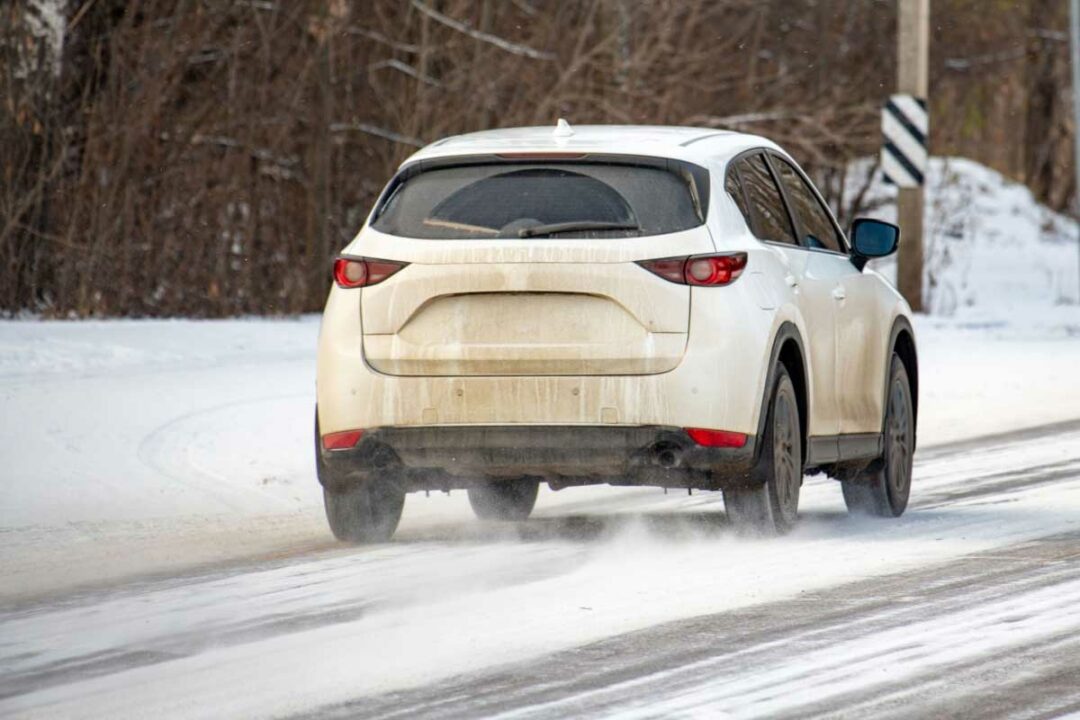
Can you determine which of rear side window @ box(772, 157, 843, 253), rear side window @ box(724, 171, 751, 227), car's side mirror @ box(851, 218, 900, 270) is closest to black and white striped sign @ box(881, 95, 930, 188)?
rear side window @ box(772, 157, 843, 253)

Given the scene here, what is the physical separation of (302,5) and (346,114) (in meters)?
1.17

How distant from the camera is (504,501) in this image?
10.4 m

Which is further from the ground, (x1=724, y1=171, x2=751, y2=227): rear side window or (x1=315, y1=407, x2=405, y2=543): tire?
(x1=724, y1=171, x2=751, y2=227): rear side window

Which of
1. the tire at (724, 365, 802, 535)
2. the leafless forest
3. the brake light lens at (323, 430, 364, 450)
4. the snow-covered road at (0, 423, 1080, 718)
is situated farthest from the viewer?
the leafless forest

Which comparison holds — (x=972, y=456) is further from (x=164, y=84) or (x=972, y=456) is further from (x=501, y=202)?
(x=164, y=84)

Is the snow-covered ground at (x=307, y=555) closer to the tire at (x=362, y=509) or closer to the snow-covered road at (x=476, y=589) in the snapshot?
the snow-covered road at (x=476, y=589)

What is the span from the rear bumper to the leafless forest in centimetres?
966

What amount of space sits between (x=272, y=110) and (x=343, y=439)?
1159 cm

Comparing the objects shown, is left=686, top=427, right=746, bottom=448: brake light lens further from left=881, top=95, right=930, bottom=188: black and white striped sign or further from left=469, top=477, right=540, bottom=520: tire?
left=881, top=95, right=930, bottom=188: black and white striped sign

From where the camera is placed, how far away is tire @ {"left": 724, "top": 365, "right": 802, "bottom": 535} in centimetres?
895

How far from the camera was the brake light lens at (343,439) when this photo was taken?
8.76 meters

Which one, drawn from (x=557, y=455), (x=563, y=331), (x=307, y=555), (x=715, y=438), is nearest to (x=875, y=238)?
(x=715, y=438)

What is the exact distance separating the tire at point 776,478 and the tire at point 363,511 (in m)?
1.37

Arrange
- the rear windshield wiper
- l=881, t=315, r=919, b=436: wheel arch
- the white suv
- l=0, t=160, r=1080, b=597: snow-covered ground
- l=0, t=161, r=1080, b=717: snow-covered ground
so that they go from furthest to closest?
l=881, t=315, r=919, b=436: wheel arch < l=0, t=160, r=1080, b=597: snow-covered ground < the rear windshield wiper < the white suv < l=0, t=161, r=1080, b=717: snow-covered ground
